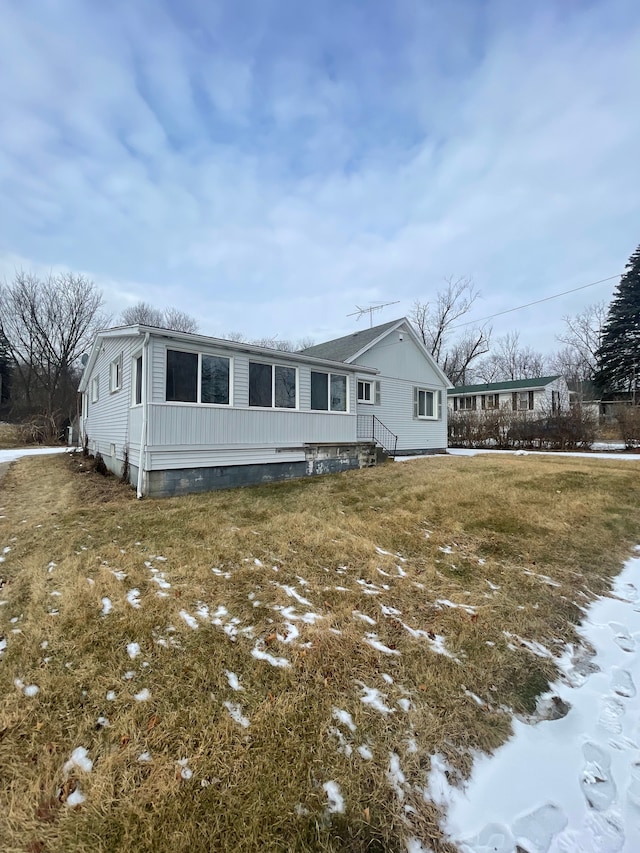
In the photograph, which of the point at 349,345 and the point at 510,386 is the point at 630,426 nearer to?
the point at 349,345

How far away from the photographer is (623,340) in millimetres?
29594

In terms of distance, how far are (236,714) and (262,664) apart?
46 centimetres

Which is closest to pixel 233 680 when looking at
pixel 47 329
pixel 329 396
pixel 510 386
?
pixel 329 396

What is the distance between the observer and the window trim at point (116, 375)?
32.7ft

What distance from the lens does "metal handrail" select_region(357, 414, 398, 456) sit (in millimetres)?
14031

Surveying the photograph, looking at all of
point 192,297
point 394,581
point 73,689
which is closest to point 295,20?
point 394,581

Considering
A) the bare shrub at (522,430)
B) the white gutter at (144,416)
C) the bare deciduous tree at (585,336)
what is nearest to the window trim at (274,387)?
the white gutter at (144,416)

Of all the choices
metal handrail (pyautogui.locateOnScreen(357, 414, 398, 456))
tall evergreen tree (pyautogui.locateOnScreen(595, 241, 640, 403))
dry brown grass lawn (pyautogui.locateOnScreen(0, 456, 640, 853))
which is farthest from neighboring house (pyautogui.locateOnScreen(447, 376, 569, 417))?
dry brown grass lawn (pyautogui.locateOnScreen(0, 456, 640, 853))

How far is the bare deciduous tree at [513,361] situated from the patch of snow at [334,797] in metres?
46.5

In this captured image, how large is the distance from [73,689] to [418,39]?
12.0 metres

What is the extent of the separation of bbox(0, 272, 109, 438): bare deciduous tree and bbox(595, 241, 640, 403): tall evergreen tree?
130ft

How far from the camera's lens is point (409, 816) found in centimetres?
164

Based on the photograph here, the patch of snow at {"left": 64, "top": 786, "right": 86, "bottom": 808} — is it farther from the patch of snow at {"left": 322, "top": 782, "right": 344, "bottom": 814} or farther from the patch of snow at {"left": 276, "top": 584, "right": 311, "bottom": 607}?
the patch of snow at {"left": 276, "top": 584, "right": 311, "bottom": 607}

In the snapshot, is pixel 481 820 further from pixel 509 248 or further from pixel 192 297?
pixel 192 297
